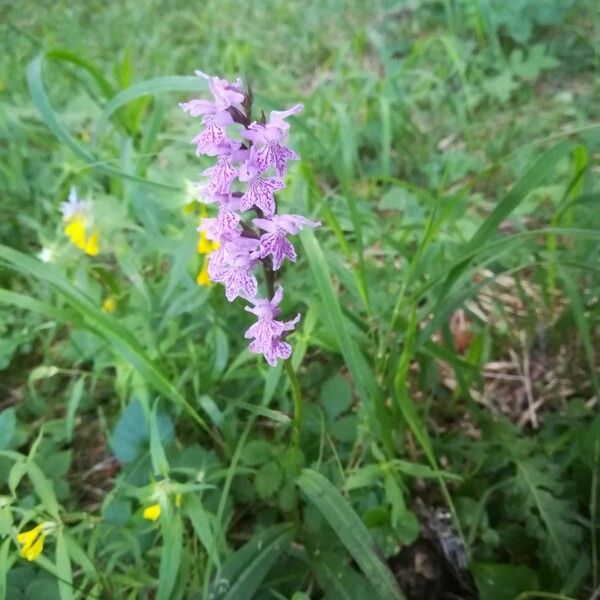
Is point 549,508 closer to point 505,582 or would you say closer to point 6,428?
point 505,582

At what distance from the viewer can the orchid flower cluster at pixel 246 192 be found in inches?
33.6

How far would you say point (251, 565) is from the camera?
1.09m

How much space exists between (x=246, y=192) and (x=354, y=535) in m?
0.57

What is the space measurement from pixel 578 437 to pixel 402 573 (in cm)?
45

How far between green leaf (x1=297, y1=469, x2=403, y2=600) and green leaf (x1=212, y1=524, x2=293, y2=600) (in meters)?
0.13

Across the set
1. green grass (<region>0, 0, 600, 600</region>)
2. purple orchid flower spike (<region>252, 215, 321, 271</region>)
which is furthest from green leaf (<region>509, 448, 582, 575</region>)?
purple orchid flower spike (<region>252, 215, 321, 271</region>)

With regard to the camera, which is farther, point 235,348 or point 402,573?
point 235,348

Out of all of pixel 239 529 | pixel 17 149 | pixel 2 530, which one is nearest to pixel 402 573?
pixel 239 529

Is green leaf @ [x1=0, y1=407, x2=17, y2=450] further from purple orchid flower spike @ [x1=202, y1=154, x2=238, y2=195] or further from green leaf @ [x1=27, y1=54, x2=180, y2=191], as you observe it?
purple orchid flower spike @ [x1=202, y1=154, x2=238, y2=195]

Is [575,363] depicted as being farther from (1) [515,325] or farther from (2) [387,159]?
(2) [387,159]

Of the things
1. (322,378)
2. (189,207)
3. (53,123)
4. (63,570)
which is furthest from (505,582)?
(53,123)

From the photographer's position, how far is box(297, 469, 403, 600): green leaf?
101 cm

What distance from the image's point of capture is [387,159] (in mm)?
2086

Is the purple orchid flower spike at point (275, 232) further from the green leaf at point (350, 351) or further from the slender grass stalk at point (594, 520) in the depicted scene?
the slender grass stalk at point (594, 520)
